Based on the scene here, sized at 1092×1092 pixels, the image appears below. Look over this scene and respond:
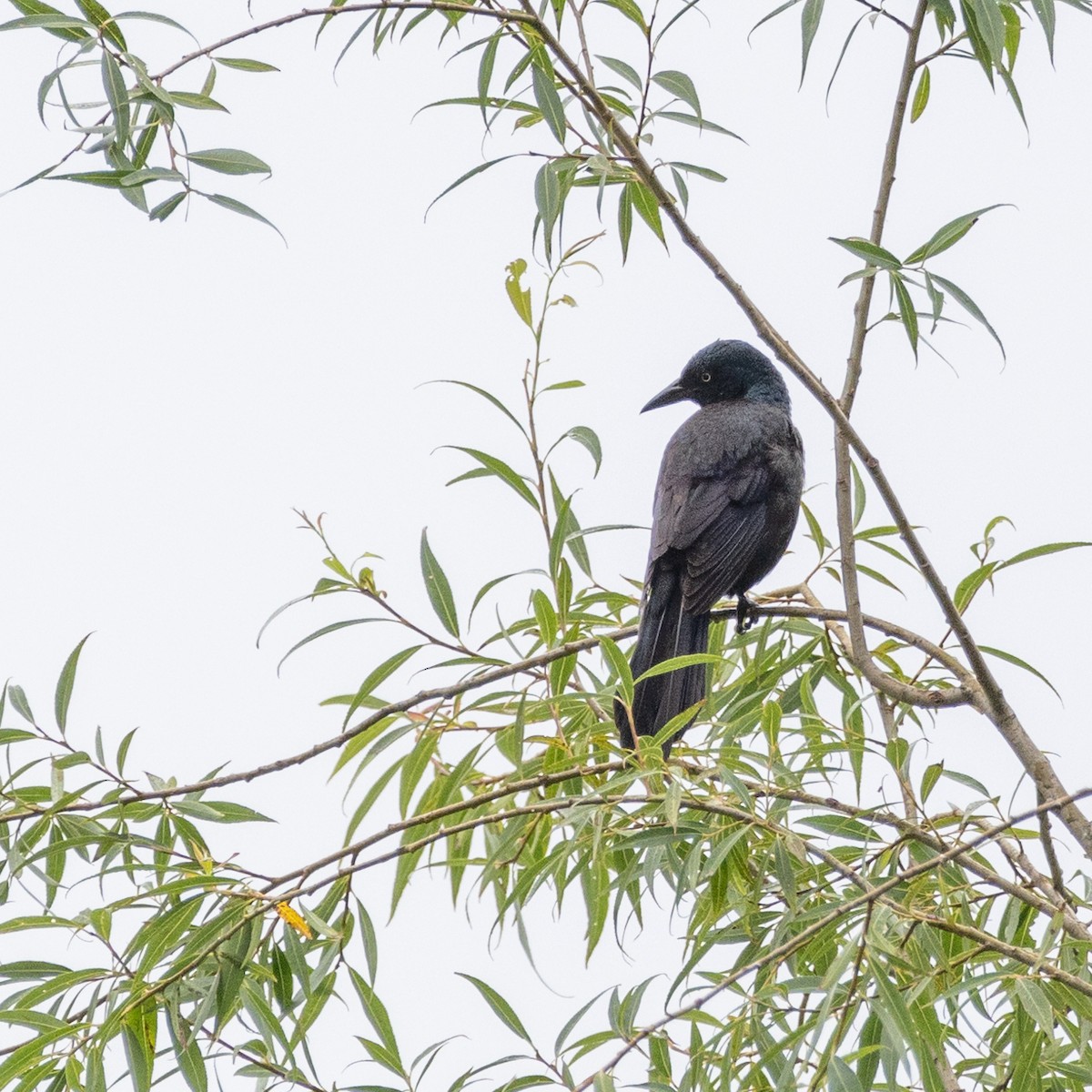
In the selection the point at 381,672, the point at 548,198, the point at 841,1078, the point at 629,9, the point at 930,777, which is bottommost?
the point at 841,1078

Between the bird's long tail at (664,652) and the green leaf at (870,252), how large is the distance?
1.17 meters

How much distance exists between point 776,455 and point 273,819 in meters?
2.81

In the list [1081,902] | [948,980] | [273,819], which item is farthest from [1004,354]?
[273,819]

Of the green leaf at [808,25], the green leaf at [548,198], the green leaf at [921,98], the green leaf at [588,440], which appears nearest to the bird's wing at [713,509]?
the green leaf at [588,440]

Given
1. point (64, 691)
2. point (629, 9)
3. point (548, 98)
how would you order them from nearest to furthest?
point (548, 98)
point (64, 691)
point (629, 9)

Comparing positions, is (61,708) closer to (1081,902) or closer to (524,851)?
(524,851)

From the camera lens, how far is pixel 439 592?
303 centimetres

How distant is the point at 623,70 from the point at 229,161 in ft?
3.02

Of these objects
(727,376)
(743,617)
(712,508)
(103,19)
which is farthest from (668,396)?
(103,19)

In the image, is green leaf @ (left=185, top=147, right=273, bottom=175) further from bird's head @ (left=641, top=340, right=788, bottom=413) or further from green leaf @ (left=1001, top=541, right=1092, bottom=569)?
bird's head @ (left=641, top=340, right=788, bottom=413)

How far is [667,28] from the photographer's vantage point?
2.83 m

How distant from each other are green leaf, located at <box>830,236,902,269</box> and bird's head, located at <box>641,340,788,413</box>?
300 cm

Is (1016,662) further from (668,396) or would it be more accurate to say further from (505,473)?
(668,396)

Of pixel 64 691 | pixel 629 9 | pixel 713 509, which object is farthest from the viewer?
pixel 713 509
